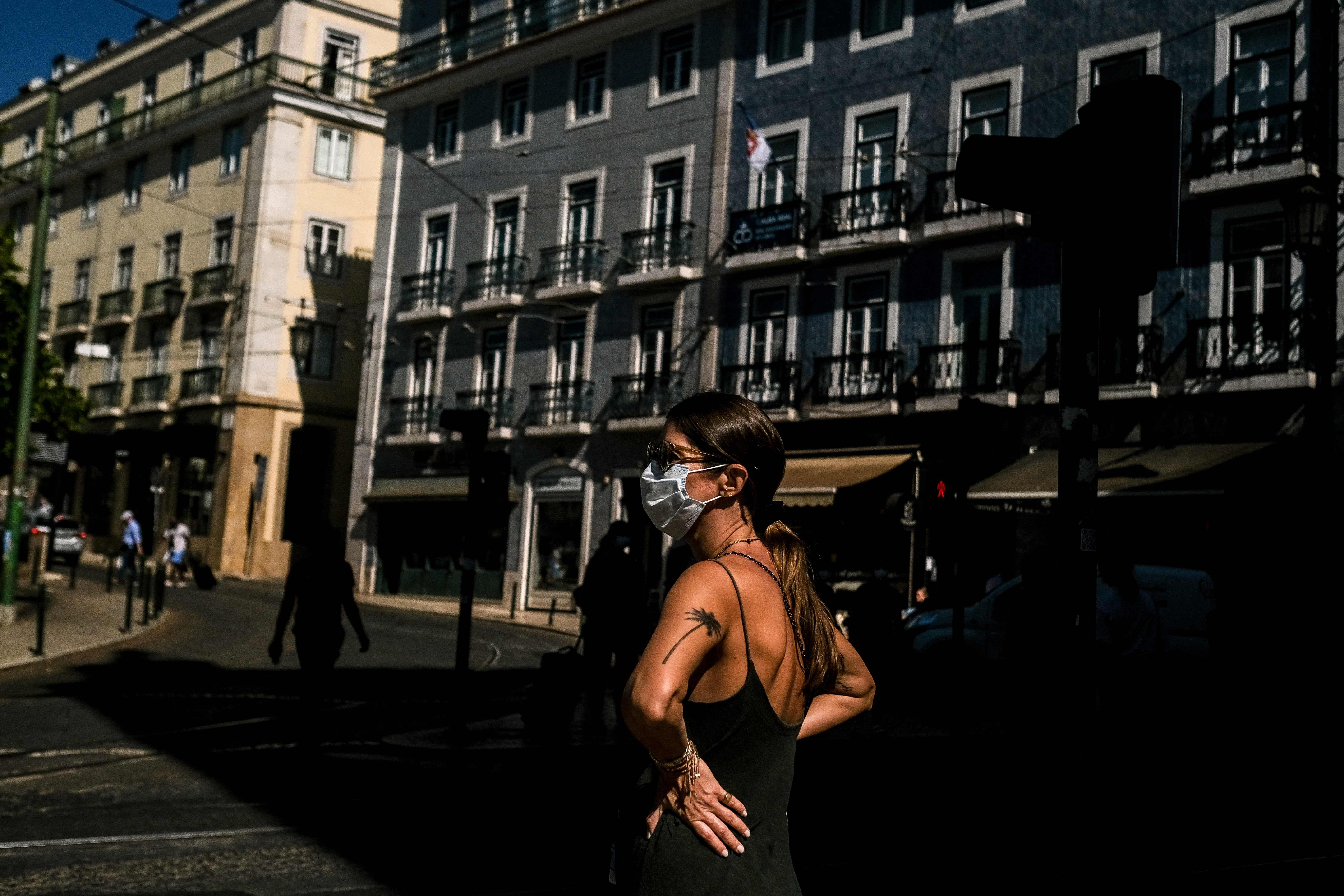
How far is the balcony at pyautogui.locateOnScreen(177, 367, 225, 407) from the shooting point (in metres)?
42.8

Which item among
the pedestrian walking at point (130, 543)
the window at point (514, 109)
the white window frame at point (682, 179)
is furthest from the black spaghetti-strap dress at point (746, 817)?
the window at point (514, 109)

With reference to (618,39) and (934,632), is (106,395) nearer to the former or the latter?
(618,39)

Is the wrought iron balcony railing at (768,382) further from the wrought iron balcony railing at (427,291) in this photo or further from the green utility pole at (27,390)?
the green utility pole at (27,390)

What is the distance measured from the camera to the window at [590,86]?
3259cm

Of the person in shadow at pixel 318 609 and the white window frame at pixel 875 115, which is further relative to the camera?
the white window frame at pixel 875 115

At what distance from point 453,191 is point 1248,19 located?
20.5m

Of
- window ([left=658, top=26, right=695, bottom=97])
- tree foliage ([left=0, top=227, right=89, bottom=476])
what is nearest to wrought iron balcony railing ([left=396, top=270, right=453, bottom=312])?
window ([left=658, top=26, right=695, bottom=97])

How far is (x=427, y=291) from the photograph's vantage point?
35969 mm

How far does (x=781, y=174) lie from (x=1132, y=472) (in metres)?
10.8

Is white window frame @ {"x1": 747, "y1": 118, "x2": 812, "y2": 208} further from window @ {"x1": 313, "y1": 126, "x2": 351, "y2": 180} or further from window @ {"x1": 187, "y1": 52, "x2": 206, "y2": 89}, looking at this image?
window @ {"x1": 187, "y1": 52, "x2": 206, "y2": 89}

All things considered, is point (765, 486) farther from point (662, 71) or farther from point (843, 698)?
point (662, 71)

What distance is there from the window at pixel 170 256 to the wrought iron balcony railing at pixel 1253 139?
3446cm

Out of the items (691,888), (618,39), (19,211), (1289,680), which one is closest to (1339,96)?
(1289,680)

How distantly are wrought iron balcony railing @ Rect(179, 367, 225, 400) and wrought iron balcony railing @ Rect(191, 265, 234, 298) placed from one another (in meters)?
2.34
